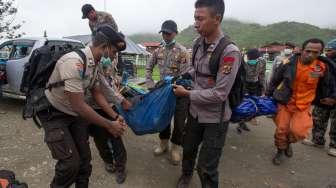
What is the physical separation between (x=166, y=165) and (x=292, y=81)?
216cm

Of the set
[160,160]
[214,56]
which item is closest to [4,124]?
[160,160]

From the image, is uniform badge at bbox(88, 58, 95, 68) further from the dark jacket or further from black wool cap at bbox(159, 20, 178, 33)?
the dark jacket

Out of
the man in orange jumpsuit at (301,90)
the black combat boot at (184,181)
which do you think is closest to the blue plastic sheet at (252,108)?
the man in orange jumpsuit at (301,90)

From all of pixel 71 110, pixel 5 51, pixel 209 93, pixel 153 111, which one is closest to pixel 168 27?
pixel 153 111

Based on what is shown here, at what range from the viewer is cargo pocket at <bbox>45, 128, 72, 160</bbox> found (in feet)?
6.68

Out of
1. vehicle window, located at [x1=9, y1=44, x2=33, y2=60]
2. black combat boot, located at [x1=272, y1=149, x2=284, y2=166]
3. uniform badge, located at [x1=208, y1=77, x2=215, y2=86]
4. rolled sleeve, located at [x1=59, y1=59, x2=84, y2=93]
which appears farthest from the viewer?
vehicle window, located at [x1=9, y1=44, x2=33, y2=60]

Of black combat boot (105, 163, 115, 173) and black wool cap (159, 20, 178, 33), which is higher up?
black wool cap (159, 20, 178, 33)

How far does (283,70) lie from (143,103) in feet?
6.98

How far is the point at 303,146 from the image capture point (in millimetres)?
4543

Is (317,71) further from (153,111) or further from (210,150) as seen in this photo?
(153,111)

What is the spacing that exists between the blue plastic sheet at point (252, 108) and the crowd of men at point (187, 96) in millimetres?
141

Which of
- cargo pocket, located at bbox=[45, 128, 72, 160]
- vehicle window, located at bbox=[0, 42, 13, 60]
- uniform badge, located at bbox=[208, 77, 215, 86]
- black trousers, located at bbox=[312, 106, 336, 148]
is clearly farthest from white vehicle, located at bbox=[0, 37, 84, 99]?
black trousers, located at bbox=[312, 106, 336, 148]

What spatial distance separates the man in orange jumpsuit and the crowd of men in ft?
0.04

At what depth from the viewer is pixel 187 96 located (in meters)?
2.44
